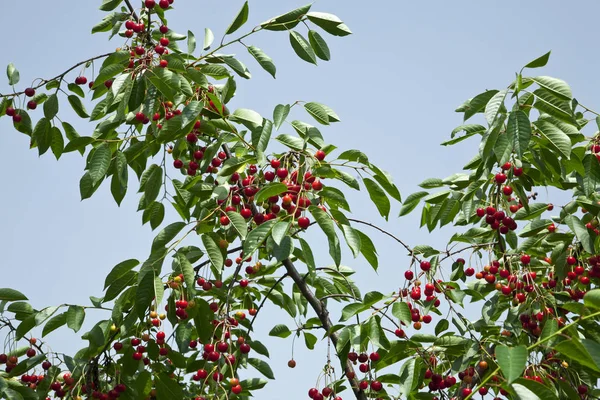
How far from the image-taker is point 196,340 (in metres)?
3.97

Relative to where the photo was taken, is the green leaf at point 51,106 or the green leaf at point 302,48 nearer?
the green leaf at point 302,48

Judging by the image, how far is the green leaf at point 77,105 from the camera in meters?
4.18

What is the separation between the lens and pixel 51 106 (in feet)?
12.9

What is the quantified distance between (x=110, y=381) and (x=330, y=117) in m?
1.83

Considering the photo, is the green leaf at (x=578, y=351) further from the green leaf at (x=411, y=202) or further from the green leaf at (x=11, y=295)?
the green leaf at (x=11, y=295)

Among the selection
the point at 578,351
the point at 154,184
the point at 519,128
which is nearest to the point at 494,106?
the point at 519,128

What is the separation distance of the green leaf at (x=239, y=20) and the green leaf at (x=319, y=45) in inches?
12.8

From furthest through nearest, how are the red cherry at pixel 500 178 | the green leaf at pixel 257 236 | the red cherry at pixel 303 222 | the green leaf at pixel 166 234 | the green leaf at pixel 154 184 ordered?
the green leaf at pixel 154 184
the red cherry at pixel 500 178
the green leaf at pixel 166 234
the red cherry at pixel 303 222
the green leaf at pixel 257 236

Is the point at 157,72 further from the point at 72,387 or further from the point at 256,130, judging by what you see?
the point at 72,387

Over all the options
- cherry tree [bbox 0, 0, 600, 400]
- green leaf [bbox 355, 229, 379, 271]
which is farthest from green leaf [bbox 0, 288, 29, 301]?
green leaf [bbox 355, 229, 379, 271]

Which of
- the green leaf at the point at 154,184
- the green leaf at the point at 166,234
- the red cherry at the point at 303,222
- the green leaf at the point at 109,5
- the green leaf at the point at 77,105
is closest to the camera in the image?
the red cherry at the point at 303,222

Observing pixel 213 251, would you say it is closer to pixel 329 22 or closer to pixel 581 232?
pixel 329 22

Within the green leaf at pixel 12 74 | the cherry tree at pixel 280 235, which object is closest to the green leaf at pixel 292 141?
the cherry tree at pixel 280 235

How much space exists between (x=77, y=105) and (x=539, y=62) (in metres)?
2.57
